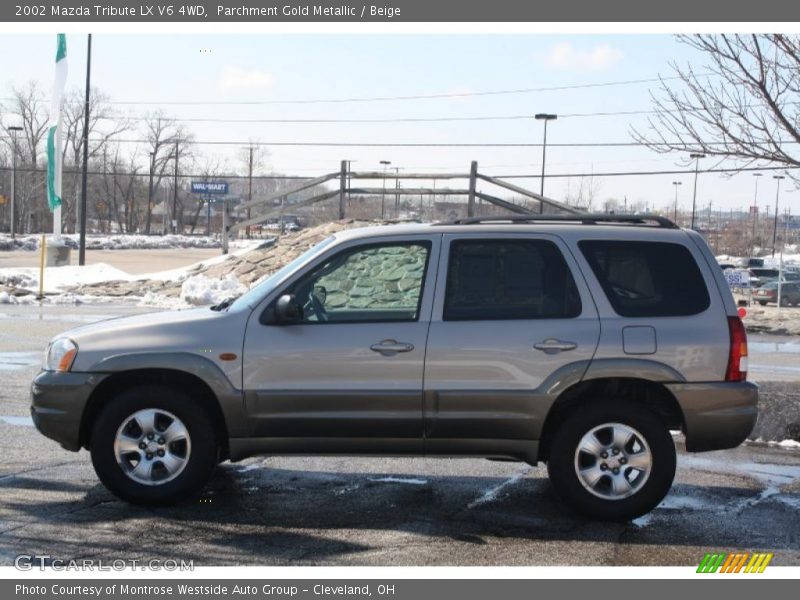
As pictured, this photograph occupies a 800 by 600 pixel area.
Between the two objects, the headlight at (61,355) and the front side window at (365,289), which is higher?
the front side window at (365,289)

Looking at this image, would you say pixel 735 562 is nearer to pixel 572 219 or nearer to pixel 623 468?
pixel 623 468

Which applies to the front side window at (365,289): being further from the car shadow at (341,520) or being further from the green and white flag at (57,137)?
the green and white flag at (57,137)

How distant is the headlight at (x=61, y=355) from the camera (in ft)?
21.2

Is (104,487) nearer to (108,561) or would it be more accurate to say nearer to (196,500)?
(196,500)

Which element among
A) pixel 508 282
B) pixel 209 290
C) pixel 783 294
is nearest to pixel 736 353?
pixel 508 282

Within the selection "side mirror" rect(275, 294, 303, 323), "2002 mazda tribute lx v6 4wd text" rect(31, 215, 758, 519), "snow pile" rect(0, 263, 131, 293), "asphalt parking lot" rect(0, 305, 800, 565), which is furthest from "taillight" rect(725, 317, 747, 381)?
"snow pile" rect(0, 263, 131, 293)

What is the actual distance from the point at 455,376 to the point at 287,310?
1.14 metres

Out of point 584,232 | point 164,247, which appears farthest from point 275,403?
point 164,247

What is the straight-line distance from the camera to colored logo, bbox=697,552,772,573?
543 cm

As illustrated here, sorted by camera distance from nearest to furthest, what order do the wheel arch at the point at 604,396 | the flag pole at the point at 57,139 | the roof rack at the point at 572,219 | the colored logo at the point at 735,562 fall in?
the colored logo at the point at 735,562, the wheel arch at the point at 604,396, the roof rack at the point at 572,219, the flag pole at the point at 57,139

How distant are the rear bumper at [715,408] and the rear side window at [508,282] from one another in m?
0.89

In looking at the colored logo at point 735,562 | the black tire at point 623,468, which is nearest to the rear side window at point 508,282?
A: the black tire at point 623,468

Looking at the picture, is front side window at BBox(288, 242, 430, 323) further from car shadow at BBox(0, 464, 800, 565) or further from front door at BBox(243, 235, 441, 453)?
car shadow at BBox(0, 464, 800, 565)

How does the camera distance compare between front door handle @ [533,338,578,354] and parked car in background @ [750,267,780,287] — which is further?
parked car in background @ [750,267,780,287]
